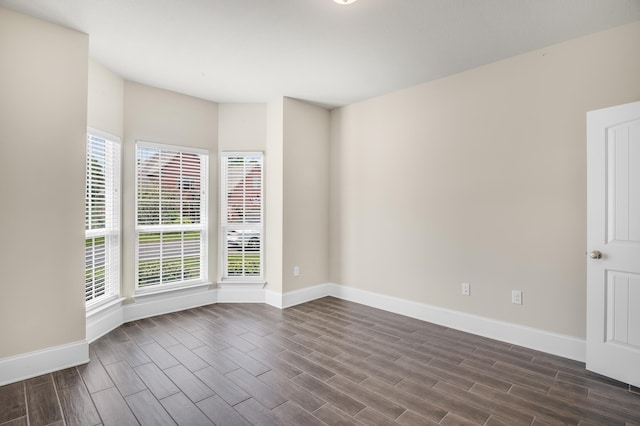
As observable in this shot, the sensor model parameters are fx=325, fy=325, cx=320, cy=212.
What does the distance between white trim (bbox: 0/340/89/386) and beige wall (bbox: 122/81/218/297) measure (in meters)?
1.14

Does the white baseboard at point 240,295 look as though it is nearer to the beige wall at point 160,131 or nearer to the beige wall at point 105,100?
the beige wall at point 160,131

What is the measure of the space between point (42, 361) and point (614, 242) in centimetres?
461

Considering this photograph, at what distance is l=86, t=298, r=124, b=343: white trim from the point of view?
3.21 meters

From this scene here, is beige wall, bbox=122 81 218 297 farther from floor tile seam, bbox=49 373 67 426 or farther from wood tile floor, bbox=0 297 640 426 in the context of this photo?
floor tile seam, bbox=49 373 67 426

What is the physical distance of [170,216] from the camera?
4.20 m

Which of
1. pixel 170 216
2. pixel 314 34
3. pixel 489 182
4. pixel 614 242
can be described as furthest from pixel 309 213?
pixel 614 242

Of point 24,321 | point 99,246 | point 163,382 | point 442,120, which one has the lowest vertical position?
point 163,382

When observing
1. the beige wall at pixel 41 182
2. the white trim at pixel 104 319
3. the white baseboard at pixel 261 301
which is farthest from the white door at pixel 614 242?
the white trim at pixel 104 319

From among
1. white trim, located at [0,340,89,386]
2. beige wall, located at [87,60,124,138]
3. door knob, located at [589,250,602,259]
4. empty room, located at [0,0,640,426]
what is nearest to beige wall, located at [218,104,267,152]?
empty room, located at [0,0,640,426]

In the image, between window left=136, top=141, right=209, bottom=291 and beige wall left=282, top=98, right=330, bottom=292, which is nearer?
window left=136, top=141, right=209, bottom=291

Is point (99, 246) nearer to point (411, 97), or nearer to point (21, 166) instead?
point (21, 166)

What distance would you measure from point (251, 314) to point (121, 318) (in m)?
1.47

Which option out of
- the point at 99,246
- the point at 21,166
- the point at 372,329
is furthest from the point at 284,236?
the point at 21,166

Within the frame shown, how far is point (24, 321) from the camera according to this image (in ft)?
8.32
